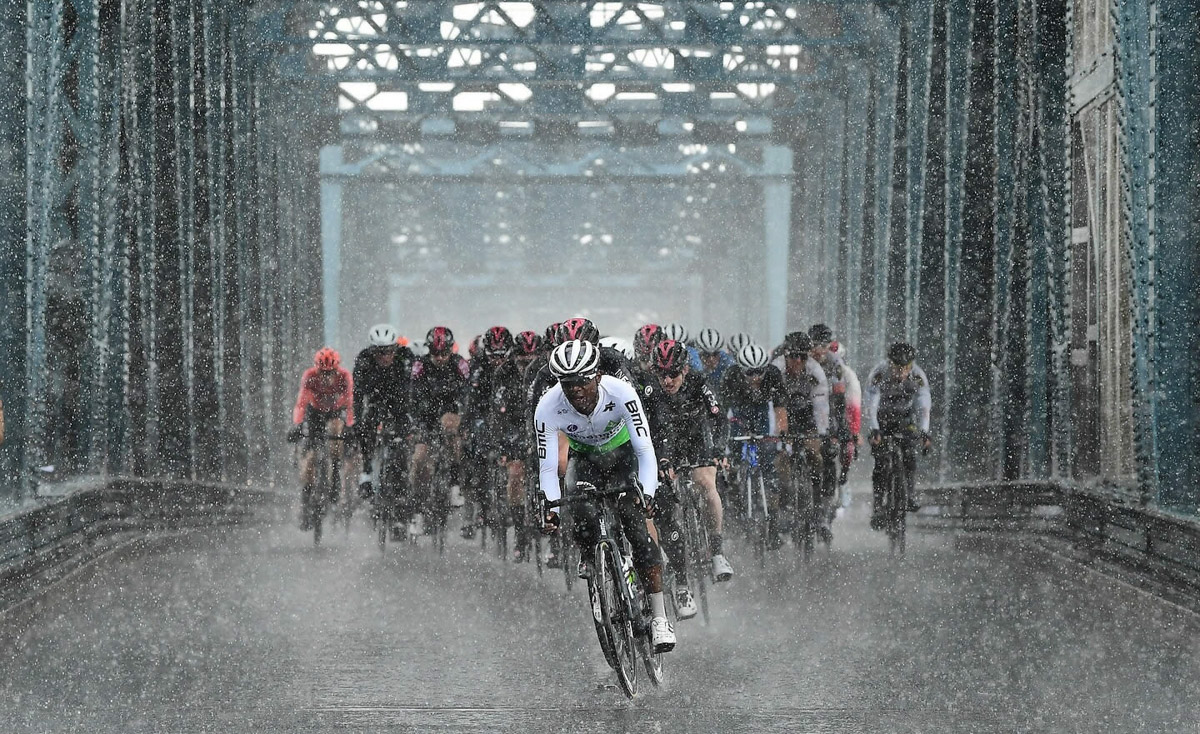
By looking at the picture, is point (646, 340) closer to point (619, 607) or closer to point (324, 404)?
point (619, 607)

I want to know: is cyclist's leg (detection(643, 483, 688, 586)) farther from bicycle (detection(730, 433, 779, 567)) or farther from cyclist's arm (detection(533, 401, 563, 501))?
bicycle (detection(730, 433, 779, 567))

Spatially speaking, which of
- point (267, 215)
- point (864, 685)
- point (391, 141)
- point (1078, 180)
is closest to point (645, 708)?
point (864, 685)

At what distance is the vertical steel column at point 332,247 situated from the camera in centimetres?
4206

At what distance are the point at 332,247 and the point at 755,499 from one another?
106ft

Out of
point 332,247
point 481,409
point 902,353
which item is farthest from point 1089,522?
point 332,247

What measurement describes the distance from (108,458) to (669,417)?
5960 millimetres

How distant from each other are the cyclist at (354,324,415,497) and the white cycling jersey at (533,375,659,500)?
621cm

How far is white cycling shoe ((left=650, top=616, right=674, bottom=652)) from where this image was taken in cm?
752

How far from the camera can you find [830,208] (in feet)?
89.7

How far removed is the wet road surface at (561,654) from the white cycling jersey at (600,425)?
38.8 inches

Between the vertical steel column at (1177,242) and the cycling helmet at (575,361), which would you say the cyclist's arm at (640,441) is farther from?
the vertical steel column at (1177,242)

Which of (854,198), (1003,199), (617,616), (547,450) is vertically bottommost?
(617,616)

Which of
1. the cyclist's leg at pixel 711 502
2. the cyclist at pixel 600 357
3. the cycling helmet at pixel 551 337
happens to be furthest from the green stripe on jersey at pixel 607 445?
the cyclist's leg at pixel 711 502

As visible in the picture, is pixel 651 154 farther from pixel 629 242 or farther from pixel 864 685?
pixel 864 685
